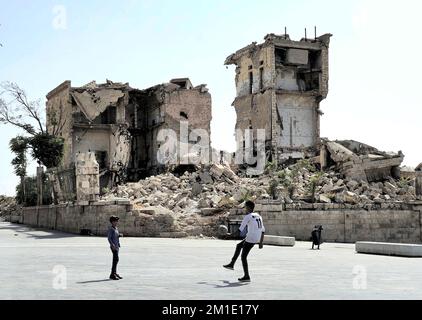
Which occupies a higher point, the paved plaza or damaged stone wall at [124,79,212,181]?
damaged stone wall at [124,79,212,181]

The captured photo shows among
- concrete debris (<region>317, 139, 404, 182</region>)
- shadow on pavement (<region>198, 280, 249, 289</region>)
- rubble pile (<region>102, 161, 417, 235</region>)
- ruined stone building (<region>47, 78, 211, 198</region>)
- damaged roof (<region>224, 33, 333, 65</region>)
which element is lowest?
shadow on pavement (<region>198, 280, 249, 289</region>)

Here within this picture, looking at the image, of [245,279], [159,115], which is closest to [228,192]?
[159,115]

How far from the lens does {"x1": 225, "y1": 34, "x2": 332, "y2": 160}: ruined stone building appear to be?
46.4 metres

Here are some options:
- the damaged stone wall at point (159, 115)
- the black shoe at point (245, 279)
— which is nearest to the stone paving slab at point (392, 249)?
the black shoe at point (245, 279)

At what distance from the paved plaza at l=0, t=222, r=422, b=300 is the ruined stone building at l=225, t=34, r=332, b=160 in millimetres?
30583

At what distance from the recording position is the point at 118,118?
48719mm

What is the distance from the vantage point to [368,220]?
958 inches

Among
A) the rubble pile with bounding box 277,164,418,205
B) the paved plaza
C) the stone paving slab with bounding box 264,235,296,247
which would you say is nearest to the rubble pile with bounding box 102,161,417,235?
the rubble pile with bounding box 277,164,418,205

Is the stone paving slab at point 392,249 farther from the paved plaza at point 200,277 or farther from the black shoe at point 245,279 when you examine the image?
the black shoe at point 245,279

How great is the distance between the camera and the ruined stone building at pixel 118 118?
4759 cm

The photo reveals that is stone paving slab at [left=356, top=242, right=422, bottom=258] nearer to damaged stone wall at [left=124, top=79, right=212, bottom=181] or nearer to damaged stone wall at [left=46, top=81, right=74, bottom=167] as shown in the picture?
damaged stone wall at [left=124, top=79, right=212, bottom=181]

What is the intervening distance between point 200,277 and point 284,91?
37120 mm

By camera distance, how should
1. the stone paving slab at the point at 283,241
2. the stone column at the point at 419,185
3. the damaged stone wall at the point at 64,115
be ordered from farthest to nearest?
the damaged stone wall at the point at 64,115 → the stone column at the point at 419,185 → the stone paving slab at the point at 283,241

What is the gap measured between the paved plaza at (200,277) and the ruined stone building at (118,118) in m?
31.5
